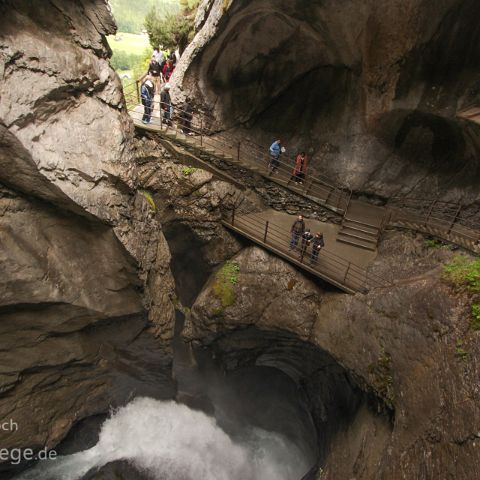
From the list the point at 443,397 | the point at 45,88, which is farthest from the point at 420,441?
the point at 45,88

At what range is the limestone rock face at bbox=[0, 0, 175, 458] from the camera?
233 inches

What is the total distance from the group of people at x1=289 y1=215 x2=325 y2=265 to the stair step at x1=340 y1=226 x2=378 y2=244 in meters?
1.62

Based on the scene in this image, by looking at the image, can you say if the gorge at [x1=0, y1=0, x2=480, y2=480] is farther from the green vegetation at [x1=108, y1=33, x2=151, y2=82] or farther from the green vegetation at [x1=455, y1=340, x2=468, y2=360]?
the green vegetation at [x1=108, y1=33, x2=151, y2=82]

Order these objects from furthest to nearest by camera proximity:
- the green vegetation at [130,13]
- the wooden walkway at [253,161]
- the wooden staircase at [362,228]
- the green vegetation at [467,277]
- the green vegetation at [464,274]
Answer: the green vegetation at [130,13], the wooden staircase at [362,228], the wooden walkway at [253,161], the green vegetation at [464,274], the green vegetation at [467,277]

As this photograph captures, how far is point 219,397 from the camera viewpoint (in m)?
12.9

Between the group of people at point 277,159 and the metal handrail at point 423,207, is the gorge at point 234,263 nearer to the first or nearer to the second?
the metal handrail at point 423,207

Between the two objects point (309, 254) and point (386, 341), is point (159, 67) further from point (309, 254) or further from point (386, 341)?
point (386, 341)

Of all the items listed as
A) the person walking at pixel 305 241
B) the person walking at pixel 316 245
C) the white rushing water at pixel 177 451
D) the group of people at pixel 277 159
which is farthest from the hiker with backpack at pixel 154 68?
the white rushing water at pixel 177 451

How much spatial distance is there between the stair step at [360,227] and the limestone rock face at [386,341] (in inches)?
23.9

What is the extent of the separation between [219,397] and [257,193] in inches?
339

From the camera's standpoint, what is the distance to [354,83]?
10695mm

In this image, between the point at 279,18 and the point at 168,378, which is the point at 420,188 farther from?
the point at 168,378

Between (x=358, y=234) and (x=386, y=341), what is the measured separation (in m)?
4.47

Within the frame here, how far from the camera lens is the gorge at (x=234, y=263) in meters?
6.14
